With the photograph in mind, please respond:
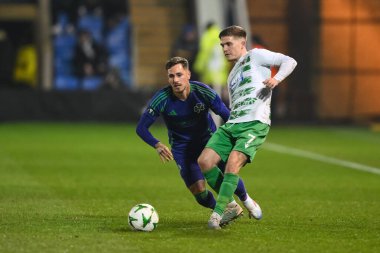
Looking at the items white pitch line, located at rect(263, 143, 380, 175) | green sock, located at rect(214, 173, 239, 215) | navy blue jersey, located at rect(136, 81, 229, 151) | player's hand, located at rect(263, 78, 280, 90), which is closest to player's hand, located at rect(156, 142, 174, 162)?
navy blue jersey, located at rect(136, 81, 229, 151)

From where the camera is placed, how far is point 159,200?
11.6 meters

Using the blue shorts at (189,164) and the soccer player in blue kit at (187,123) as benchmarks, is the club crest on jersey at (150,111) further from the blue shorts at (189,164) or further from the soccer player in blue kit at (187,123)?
the blue shorts at (189,164)

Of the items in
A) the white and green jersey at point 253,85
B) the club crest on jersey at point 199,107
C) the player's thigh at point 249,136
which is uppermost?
the white and green jersey at point 253,85

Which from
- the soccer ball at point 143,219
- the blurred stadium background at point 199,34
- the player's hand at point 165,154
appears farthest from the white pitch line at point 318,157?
the blurred stadium background at point 199,34

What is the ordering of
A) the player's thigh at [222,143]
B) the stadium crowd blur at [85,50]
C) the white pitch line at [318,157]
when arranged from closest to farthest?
1. the player's thigh at [222,143]
2. the white pitch line at [318,157]
3. the stadium crowd blur at [85,50]

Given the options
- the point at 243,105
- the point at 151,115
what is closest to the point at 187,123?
the point at 151,115

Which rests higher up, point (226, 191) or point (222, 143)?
point (222, 143)

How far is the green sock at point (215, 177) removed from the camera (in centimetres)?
938

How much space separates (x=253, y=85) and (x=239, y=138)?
0.49m

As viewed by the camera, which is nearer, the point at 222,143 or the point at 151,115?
the point at 222,143

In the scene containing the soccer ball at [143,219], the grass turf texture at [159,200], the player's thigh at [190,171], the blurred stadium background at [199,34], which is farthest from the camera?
the blurred stadium background at [199,34]

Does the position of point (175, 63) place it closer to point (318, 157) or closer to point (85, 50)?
point (318, 157)

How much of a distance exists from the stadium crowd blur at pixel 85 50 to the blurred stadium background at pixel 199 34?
0.09 ft

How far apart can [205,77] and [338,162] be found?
6738 millimetres
